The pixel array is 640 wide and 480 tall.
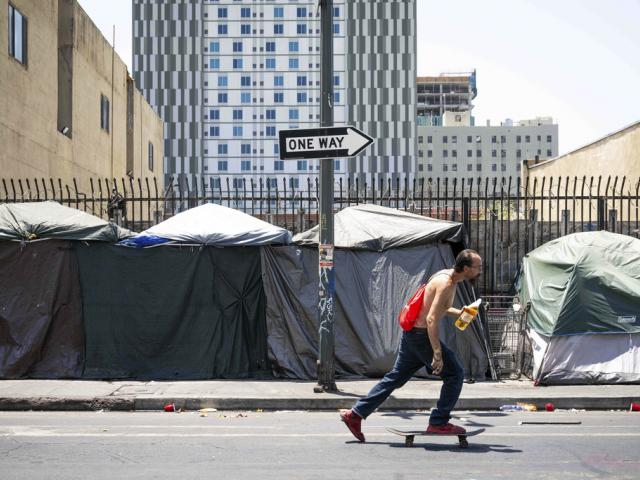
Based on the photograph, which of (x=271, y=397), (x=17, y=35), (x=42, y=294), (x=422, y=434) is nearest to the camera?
(x=422, y=434)

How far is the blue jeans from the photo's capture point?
737 cm

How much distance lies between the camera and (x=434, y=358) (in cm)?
721

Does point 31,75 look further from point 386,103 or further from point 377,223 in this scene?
point 386,103

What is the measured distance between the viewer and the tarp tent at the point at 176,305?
473 inches

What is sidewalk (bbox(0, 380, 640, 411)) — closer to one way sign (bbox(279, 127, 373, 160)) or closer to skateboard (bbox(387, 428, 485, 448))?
skateboard (bbox(387, 428, 485, 448))

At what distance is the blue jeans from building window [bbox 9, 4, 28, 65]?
55.5 ft

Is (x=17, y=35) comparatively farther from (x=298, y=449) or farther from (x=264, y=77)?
(x=264, y=77)

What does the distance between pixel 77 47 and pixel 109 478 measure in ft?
78.3

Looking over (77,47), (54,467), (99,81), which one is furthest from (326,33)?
(99,81)

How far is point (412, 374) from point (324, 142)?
13.1ft

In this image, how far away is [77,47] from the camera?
90.6 ft

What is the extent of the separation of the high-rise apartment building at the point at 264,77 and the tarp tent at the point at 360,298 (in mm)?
127816

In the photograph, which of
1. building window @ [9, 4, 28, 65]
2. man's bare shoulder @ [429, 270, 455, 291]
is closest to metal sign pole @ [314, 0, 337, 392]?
man's bare shoulder @ [429, 270, 455, 291]

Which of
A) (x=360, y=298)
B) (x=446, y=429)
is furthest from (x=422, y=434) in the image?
(x=360, y=298)
